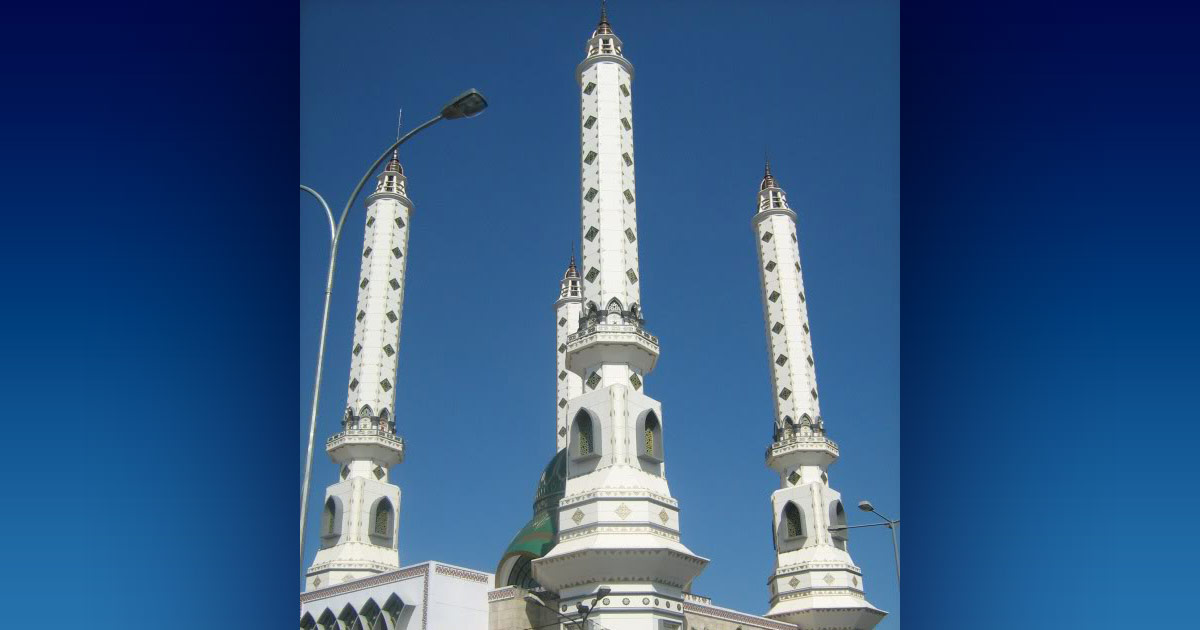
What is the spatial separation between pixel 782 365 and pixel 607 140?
12.7 m

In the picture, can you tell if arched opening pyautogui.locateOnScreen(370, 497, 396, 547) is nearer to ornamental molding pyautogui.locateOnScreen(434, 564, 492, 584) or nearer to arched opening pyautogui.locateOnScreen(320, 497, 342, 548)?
arched opening pyautogui.locateOnScreen(320, 497, 342, 548)

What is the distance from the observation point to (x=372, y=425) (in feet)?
96.8

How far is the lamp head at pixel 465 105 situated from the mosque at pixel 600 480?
36.0 feet

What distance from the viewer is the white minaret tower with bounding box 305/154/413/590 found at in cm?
2739

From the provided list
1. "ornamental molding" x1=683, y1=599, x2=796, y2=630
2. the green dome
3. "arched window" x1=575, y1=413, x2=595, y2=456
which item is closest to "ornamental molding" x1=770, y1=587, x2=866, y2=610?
"ornamental molding" x1=683, y1=599, x2=796, y2=630

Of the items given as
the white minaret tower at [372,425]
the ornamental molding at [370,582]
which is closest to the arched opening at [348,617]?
the ornamental molding at [370,582]

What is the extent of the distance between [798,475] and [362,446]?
48.0 ft

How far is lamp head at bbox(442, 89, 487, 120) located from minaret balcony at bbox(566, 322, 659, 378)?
37.1ft

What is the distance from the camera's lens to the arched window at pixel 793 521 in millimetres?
31359

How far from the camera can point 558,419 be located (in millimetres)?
37875

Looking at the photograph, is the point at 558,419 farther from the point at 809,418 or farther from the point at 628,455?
the point at 628,455

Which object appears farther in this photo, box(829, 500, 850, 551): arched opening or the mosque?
box(829, 500, 850, 551): arched opening
